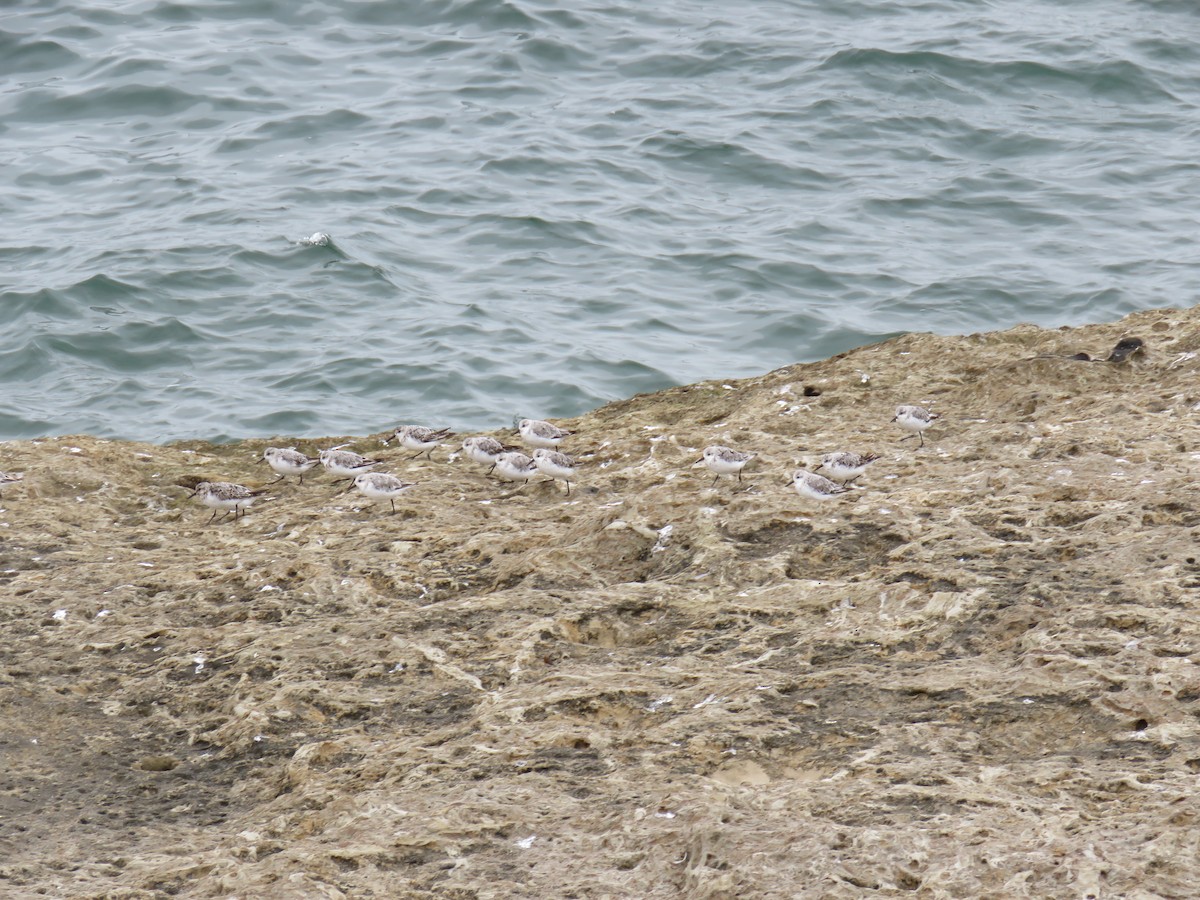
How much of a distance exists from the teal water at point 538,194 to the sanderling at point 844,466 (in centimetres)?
722

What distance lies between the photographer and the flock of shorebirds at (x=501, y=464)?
8.75 metres

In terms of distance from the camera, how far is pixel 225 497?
9391mm

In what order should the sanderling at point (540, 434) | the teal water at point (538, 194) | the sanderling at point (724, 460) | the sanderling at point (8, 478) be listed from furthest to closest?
the teal water at point (538, 194) → the sanderling at point (540, 434) → the sanderling at point (8, 478) → the sanderling at point (724, 460)

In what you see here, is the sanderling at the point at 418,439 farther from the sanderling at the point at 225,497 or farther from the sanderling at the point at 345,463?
the sanderling at the point at 225,497

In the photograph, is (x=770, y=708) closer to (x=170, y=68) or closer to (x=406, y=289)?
(x=406, y=289)

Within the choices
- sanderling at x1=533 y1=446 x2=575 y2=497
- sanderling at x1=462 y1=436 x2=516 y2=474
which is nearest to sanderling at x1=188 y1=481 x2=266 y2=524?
sanderling at x1=462 y1=436 x2=516 y2=474

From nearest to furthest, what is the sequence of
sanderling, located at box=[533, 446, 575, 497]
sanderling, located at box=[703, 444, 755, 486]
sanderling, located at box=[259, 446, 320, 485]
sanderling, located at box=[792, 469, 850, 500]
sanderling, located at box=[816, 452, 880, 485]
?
sanderling, located at box=[792, 469, 850, 500] → sanderling, located at box=[816, 452, 880, 485] → sanderling, located at box=[703, 444, 755, 486] → sanderling, located at box=[533, 446, 575, 497] → sanderling, located at box=[259, 446, 320, 485]

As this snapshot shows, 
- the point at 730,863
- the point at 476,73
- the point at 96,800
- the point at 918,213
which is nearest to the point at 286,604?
Result: the point at 96,800

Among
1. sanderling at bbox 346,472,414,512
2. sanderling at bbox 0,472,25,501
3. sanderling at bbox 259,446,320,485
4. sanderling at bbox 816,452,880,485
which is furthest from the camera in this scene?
sanderling at bbox 259,446,320,485

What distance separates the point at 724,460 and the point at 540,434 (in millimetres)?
1827

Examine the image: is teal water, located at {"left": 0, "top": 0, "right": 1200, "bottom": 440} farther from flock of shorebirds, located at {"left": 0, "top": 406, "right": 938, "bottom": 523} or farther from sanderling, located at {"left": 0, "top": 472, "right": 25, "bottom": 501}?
sanderling, located at {"left": 0, "top": 472, "right": 25, "bottom": 501}

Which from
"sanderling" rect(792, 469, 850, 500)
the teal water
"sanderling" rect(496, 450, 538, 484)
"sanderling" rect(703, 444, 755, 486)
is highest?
"sanderling" rect(792, 469, 850, 500)

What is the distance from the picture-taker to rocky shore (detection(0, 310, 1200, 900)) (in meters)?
5.15

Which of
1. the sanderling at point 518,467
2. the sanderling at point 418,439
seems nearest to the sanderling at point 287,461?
the sanderling at point 418,439
